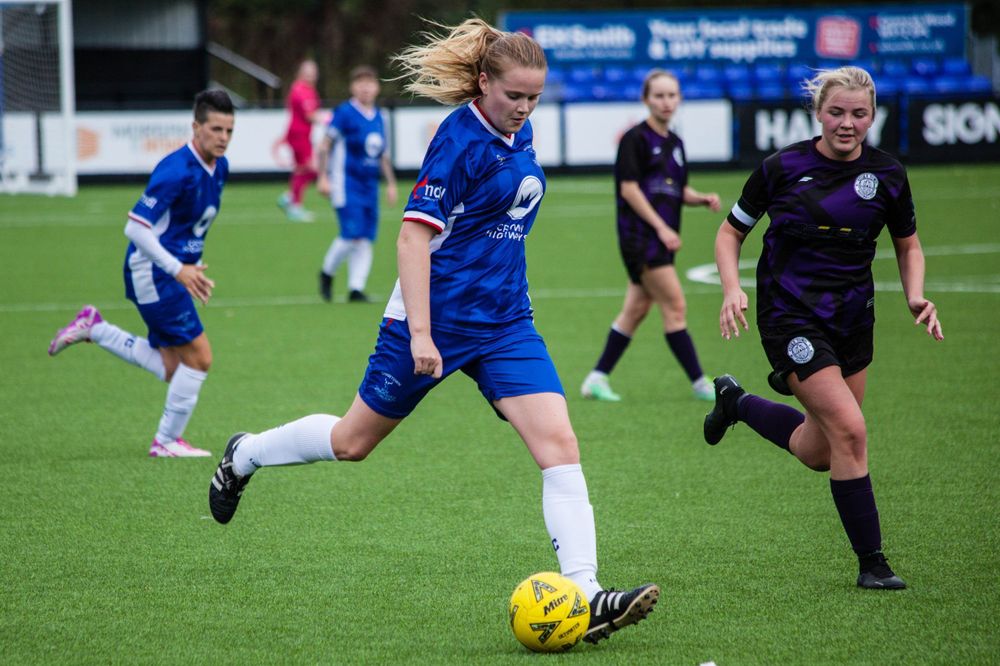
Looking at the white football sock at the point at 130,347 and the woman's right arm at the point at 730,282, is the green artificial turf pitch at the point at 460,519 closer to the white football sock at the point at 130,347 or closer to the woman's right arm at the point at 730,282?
the white football sock at the point at 130,347

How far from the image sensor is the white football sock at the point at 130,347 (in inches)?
300

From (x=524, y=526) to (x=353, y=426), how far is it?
1.34 m

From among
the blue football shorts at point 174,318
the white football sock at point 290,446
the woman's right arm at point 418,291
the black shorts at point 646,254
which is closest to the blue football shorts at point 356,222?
the black shorts at point 646,254

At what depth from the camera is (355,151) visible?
45.4 feet

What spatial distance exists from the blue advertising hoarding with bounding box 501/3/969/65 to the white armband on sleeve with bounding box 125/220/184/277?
27.5m

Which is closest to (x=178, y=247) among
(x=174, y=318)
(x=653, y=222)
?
(x=174, y=318)

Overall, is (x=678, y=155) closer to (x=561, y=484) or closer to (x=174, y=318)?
(x=174, y=318)

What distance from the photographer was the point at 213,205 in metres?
7.26

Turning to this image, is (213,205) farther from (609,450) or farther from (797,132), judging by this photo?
(797,132)

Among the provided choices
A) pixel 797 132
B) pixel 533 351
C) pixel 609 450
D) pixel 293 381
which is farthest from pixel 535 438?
pixel 797 132

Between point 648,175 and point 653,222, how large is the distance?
45 centimetres

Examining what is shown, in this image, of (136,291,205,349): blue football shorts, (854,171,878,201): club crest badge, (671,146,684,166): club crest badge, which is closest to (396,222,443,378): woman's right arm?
(854,171,878,201): club crest badge

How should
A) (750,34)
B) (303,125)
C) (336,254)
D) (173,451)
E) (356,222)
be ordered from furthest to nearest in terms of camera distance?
(750,34)
(303,125)
(336,254)
(356,222)
(173,451)

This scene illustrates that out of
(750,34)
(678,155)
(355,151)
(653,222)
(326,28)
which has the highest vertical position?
(326,28)
